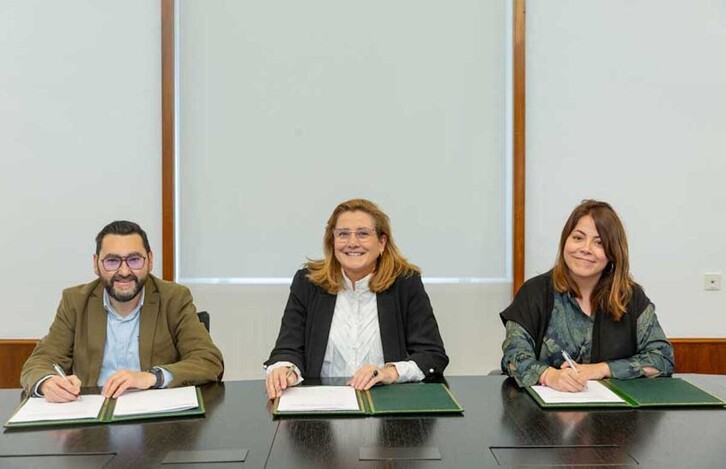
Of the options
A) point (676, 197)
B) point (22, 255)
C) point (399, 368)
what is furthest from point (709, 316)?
point (22, 255)

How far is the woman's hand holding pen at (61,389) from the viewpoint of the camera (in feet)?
6.26

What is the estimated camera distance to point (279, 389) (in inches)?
78.7

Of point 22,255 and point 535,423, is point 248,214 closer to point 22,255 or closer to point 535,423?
point 22,255

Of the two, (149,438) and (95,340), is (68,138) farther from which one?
(149,438)

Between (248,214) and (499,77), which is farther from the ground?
(499,77)

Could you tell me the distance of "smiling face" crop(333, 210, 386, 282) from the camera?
2.50 metres

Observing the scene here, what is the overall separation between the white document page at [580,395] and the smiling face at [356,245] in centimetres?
77

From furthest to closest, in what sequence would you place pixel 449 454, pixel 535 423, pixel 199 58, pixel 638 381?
pixel 199 58 → pixel 638 381 → pixel 535 423 → pixel 449 454

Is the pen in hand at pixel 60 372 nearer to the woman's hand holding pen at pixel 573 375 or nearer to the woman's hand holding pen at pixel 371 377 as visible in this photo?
the woman's hand holding pen at pixel 371 377

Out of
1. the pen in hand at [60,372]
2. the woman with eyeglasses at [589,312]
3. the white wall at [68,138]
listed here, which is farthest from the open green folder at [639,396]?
the white wall at [68,138]

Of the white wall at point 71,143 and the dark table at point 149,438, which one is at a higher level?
the white wall at point 71,143

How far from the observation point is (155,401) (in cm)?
189

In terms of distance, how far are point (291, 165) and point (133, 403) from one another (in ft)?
6.33

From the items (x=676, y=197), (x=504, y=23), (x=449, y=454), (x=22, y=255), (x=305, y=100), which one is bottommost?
(x=449, y=454)
